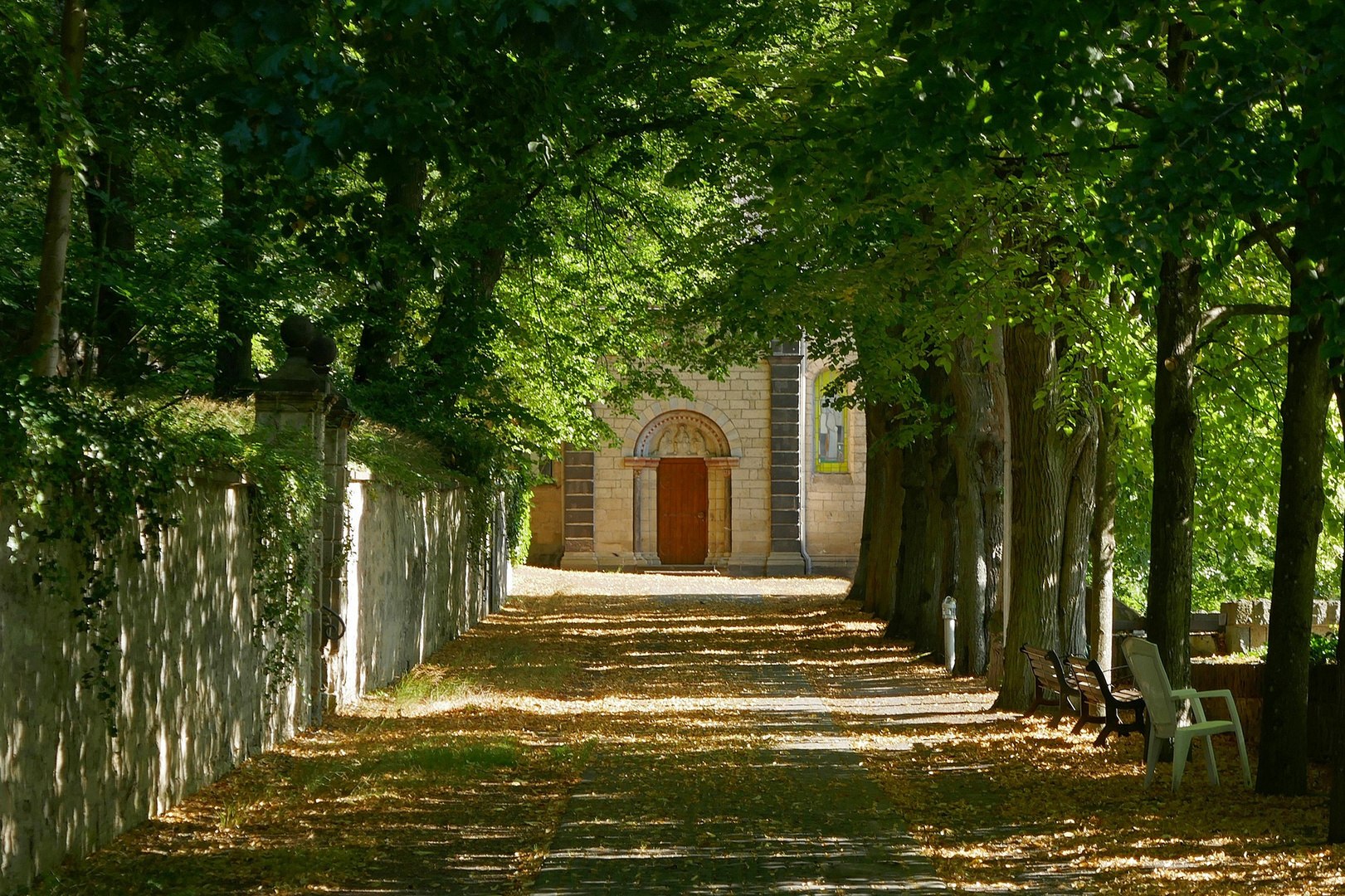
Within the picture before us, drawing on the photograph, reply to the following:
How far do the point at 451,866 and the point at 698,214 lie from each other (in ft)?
55.6

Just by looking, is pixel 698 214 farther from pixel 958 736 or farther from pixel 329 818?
pixel 329 818

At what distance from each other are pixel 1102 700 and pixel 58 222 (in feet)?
27.3

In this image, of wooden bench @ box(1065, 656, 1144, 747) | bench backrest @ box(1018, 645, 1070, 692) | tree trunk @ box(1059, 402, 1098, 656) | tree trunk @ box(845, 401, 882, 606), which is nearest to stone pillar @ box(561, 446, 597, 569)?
tree trunk @ box(845, 401, 882, 606)

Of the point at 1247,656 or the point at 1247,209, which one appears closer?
the point at 1247,209

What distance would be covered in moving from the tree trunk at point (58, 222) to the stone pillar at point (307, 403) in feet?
9.32

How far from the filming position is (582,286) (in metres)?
22.2

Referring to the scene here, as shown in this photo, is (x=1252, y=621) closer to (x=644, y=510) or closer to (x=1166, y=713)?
(x=1166, y=713)

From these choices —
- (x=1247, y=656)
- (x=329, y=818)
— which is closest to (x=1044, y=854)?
(x=329, y=818)

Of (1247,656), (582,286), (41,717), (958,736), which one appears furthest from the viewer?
(582,286)

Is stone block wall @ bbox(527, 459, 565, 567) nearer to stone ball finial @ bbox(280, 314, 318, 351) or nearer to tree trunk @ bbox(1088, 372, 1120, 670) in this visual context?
tree trunk @ bbox(1088, 372, 1120, 670)

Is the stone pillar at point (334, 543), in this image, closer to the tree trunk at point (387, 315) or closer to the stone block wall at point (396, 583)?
the stone block wall at point (396, 583)

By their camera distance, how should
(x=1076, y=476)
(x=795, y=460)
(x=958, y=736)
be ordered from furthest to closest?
(x=795, y=460)
(x=1076, y=476)
(x=958, y=736)

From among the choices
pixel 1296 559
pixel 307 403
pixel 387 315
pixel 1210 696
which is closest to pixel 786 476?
pixel 387 315

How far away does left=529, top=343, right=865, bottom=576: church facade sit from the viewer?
39.1 m
